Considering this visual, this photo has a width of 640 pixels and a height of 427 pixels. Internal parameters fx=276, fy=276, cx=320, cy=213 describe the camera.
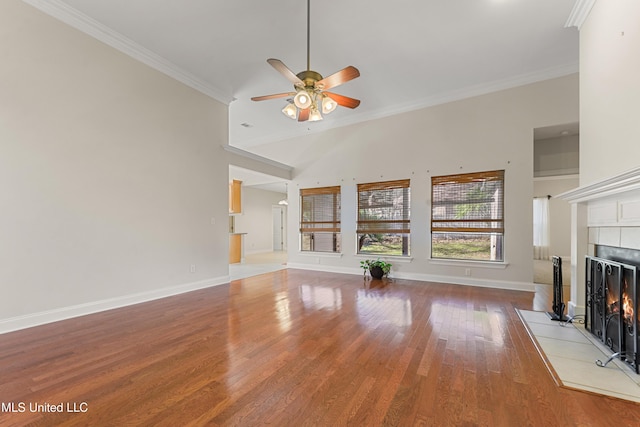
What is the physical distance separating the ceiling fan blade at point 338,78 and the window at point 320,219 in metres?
3.78

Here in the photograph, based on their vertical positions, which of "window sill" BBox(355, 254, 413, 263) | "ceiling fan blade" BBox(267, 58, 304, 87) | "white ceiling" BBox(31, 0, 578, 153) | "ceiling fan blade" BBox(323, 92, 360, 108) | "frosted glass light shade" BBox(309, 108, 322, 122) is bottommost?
"window sill" BBox(355, 254, 413, 263)

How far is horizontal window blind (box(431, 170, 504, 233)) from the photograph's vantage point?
509 cm

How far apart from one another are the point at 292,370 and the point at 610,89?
12.8ft

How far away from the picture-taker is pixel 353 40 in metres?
3.90

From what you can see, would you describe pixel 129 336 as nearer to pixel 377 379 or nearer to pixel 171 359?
pixel 171 359

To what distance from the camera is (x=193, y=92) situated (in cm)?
496

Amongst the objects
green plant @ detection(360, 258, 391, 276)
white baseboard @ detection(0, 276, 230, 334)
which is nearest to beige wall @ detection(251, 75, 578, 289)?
green plant @ detection(360, 258, 391, 276)

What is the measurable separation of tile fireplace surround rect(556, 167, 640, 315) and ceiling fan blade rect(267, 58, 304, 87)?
2855 millimetres

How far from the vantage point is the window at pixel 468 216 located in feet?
16.7

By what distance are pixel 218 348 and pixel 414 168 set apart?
16.0 feet

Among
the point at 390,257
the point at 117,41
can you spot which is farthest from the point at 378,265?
the point at 117,41

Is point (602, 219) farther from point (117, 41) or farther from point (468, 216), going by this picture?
point (117, 41)

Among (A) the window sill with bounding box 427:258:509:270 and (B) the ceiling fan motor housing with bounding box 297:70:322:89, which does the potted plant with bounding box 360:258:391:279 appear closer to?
(A) the window sill with bounding box 427:258:509:270

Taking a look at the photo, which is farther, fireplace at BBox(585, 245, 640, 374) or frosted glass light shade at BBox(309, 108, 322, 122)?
frosted glass light shade at BBox(309, 108, 322, 122)
